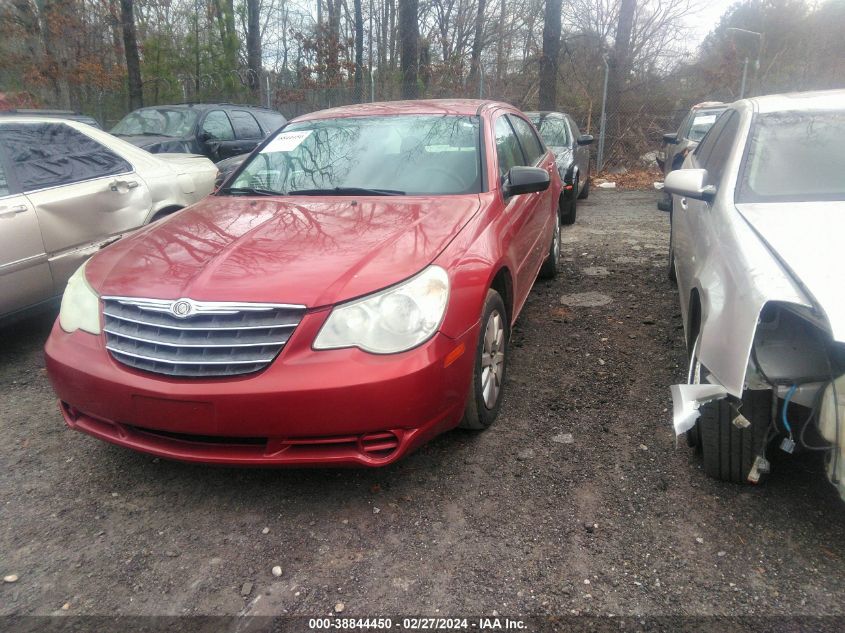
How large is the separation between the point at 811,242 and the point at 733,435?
0.80 meters

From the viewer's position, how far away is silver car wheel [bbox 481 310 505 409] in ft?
9.77

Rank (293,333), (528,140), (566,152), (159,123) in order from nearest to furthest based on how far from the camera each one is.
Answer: (293,333) → (528,140) → (566,152) → (159,123)

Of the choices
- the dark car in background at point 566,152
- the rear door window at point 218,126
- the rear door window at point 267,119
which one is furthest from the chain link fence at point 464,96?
the rear door window at point 218,126

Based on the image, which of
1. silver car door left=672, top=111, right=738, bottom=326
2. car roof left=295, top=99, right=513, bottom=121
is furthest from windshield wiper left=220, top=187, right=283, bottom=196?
silver car door left=672, top=111, right=738, bottom=326

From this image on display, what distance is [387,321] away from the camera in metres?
2.37

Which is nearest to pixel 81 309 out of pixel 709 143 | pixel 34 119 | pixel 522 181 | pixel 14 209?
pixel 14 209

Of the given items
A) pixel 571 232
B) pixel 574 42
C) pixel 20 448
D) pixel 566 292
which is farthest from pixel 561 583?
pixel 574 42

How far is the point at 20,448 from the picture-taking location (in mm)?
3084

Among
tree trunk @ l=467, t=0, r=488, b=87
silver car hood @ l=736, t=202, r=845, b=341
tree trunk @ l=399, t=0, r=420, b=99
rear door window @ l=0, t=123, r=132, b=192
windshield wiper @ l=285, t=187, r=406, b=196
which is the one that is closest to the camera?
silver car hood @ l=736, t=202, r=845, b=341

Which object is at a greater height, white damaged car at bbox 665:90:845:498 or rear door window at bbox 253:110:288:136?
rear door window at bbox 253:110:288:136

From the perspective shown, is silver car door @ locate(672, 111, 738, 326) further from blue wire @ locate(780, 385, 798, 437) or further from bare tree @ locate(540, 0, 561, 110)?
bare tree @ locate(540, 0, 561, 110)

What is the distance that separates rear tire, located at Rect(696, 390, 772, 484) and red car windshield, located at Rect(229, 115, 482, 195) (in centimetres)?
170

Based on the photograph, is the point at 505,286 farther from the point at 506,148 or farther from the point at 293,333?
the point at 293,333

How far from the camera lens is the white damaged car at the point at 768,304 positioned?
2.08m
